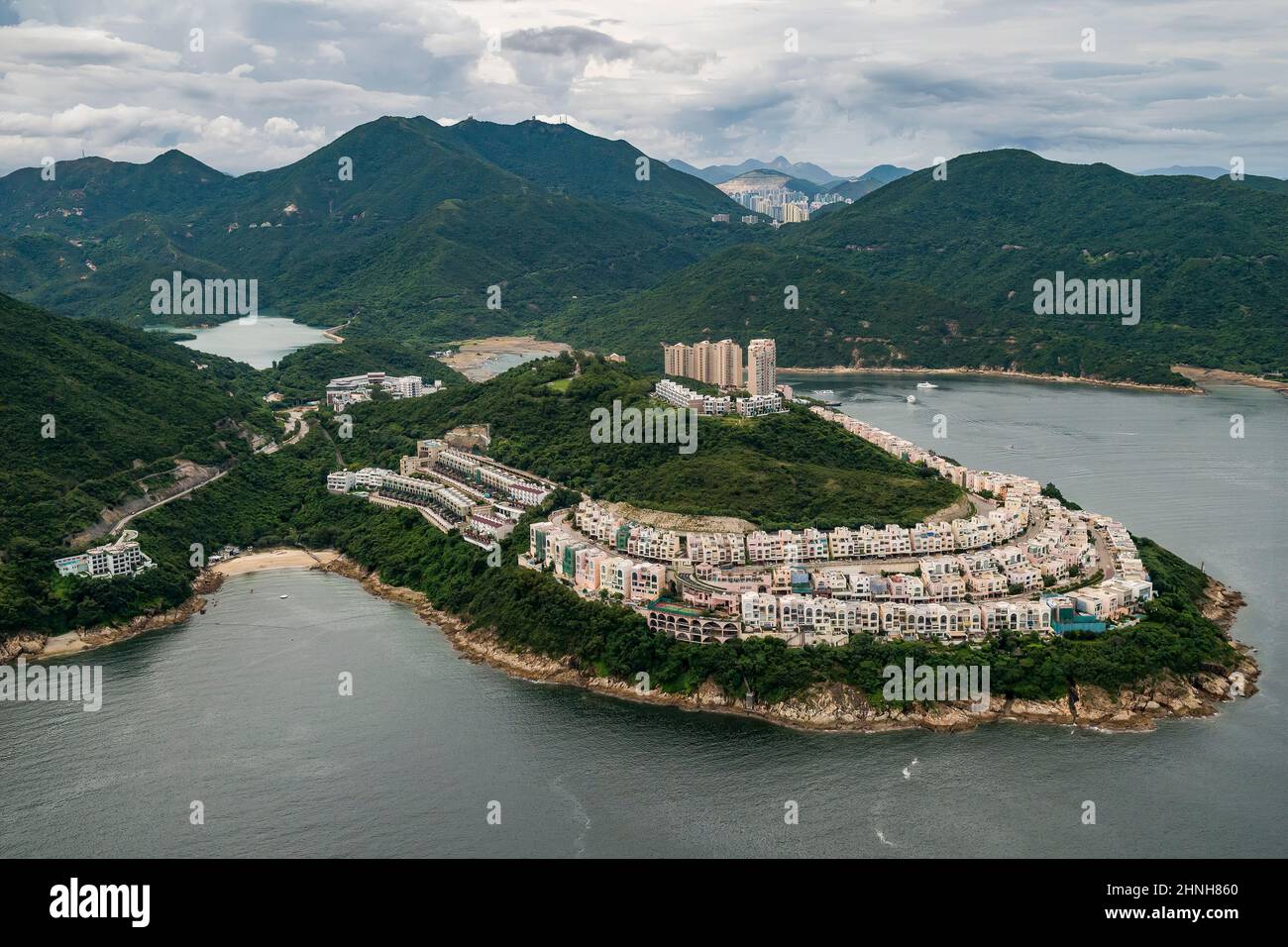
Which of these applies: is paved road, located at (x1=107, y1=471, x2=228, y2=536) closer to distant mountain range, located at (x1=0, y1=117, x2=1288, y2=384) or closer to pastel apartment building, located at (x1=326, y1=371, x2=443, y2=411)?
pastel apartment building, located at (x1=326, y1=371, x2=443, y2=411)

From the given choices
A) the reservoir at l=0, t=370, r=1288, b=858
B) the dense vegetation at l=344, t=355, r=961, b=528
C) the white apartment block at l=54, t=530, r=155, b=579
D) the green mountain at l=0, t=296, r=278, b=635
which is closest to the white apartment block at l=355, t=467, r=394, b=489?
the dense vegetation at l=344, t=355, r=961, b=528

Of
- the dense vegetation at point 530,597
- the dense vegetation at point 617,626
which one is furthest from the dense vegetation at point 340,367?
the dense vegetation at point 617,626

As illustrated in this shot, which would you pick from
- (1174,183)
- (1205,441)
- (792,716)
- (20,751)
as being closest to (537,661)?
(792,716)

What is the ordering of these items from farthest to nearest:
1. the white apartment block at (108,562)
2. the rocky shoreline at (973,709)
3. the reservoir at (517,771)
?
the white apartment block at (108,562)
the rocky shoreline at (973,709)
the reservoir at (517,771)

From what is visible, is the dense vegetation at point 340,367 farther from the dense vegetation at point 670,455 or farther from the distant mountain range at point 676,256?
the dense vegetation at point 670,455

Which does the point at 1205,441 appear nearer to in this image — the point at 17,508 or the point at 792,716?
the point at 792,716

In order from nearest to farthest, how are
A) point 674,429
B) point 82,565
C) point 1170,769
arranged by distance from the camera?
point 1170,769 → point 82,565 → point 674,429
